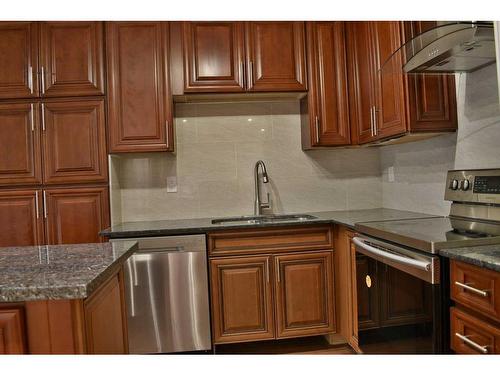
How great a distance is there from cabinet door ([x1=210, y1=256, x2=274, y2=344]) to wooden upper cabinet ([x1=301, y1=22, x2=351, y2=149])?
3.24ft

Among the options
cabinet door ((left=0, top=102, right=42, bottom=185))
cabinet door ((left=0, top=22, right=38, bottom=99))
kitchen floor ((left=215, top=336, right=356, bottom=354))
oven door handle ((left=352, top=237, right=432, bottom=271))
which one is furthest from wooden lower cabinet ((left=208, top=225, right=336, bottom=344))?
cabinet door ((left=0, top=22, right=38, bottom=99))

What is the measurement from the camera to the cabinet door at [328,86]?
2629 millimetres

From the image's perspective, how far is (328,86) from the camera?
2645 mm

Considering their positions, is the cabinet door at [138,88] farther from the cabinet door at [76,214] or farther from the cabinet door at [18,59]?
the cabinet door at [18,59]

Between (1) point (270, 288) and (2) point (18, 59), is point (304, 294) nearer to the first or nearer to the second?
(1) point (270, 288)

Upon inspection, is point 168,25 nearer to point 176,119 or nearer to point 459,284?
point 176,119

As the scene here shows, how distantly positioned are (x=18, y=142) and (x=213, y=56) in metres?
1.37

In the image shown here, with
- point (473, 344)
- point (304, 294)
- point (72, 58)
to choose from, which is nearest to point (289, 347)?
point (304, 294)

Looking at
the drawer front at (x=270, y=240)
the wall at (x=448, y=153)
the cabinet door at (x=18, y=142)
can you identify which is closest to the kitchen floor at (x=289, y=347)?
the drawer front at (x=270, y=240)

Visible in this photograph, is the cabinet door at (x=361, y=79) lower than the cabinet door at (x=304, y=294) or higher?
higher

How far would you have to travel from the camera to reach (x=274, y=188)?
2.92 m

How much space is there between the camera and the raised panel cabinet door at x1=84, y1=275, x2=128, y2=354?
95cm

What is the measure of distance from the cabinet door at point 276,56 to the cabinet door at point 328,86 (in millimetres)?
86
